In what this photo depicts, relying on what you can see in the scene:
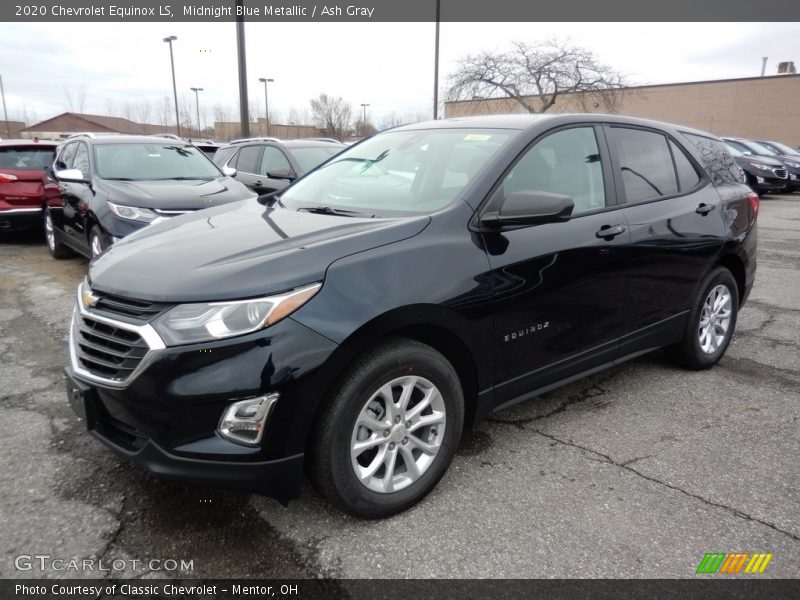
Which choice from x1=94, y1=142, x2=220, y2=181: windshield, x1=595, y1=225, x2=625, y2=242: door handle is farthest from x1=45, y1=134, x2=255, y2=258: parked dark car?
x1=595, y1=225, x2=625, y2=242: door handle

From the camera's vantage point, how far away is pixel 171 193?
6340 mm

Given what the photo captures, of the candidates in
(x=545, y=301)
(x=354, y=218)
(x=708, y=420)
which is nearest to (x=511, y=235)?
(x=545, y=301)

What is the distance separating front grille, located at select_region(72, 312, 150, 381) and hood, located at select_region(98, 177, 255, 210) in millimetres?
3877

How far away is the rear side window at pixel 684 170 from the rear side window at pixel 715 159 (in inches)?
6.4

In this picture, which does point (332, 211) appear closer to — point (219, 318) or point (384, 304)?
point (384, 304)

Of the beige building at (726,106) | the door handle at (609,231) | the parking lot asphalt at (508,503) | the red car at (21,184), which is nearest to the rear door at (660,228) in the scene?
the door handle at (609,231)

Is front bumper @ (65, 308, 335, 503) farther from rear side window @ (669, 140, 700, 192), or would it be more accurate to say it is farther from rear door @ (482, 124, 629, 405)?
rear side window @ (669, 140, 700, 192)

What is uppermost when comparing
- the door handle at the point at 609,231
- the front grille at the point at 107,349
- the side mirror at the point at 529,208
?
the side mirror at the point at 529,208

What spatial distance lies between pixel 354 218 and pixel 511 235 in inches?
29.9

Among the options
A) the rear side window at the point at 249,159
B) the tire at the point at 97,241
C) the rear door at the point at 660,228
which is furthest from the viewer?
the rear side window at the point at 249,159

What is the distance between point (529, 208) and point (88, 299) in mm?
1974

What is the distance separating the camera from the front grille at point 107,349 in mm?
2184

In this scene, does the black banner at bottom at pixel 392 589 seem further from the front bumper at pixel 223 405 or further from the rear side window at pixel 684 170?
the rear side window at pixel 684 170

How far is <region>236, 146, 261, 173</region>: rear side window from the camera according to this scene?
A: 31.2ft
